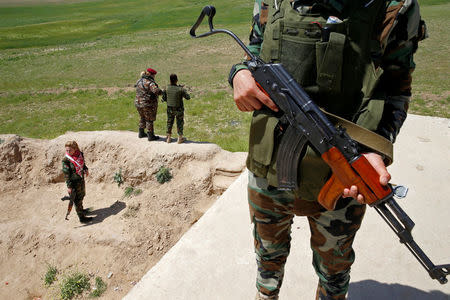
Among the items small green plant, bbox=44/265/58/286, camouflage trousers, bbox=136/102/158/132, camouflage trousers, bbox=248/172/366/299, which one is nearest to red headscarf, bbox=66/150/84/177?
small green plant, bbox=44/265/58/286

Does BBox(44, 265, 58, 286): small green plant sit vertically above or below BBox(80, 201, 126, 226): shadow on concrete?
below

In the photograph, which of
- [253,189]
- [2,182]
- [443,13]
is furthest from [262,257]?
[443,13]

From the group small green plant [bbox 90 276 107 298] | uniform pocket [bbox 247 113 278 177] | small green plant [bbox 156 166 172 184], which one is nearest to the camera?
uniform pocket [bbox 247 113 278 177]

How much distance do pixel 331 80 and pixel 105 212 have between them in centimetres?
674

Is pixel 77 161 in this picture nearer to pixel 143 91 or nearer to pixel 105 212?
pixel 105 212

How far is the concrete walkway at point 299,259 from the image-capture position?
110 inches

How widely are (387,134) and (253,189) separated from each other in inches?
32.7

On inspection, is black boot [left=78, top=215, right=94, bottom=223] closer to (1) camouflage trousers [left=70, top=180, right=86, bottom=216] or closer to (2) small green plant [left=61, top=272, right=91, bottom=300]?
(1) camouflage trousers [left=70, top=180, right=86, bottom=216]

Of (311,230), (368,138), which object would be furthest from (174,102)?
(368,138)

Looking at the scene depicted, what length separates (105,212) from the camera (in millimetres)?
7285

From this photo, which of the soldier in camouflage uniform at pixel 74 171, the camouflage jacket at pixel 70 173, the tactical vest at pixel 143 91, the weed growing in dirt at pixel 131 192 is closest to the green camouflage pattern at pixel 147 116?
the tactical vest at pixel 143 91

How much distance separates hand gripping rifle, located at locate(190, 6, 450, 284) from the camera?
160 centimetres

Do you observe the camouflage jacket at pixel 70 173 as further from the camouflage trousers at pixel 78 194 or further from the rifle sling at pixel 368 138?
the rifle sling at pixel 368 138

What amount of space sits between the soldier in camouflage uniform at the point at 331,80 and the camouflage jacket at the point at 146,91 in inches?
254
